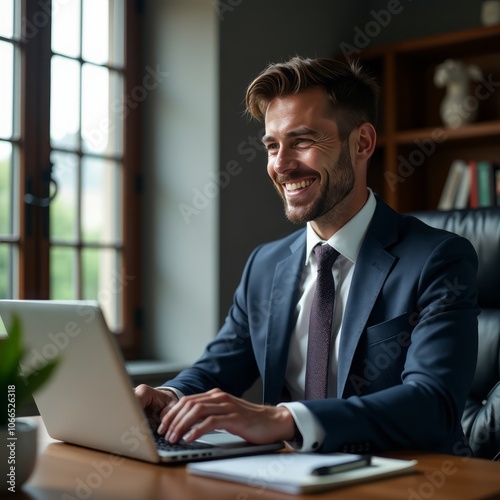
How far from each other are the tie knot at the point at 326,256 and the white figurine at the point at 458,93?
1.79 meters

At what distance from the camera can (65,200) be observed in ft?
9.74

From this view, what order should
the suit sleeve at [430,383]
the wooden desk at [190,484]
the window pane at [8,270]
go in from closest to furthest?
the wooden desk at [190,484]
the suit sleeve at [430,383]
the window pane at [8,270]

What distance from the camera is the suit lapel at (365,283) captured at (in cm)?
161

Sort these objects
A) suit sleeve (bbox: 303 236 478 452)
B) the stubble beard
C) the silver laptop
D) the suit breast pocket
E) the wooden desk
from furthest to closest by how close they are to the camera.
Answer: the stubble beard → the suit breast pocket → suit sleeve (bbox: 303 236 478 452) → the silver laptop → the wooden desk

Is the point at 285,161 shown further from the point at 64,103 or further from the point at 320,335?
the point at 64,103

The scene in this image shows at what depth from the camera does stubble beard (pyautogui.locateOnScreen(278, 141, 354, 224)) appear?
1.82 meters

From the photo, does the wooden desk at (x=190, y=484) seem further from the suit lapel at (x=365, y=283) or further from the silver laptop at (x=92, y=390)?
the suit lapel at (x=365, y=283)

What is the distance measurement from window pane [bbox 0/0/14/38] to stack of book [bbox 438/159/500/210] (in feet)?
6.12

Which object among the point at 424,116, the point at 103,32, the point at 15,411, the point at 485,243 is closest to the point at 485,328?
the point at 485,243

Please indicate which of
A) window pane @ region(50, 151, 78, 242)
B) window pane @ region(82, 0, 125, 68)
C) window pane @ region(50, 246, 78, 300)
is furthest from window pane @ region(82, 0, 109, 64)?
window pane @ region(50, 246, 78, 300)

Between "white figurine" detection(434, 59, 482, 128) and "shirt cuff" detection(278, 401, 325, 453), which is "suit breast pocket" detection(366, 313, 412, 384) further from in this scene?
"white figurine" detection(434, 59, 482, 128)

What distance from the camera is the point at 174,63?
10.8ft

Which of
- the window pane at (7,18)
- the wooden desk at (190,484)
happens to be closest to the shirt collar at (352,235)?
the wooden desk at (190,484)

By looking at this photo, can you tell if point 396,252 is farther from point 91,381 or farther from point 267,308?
point 91,381
